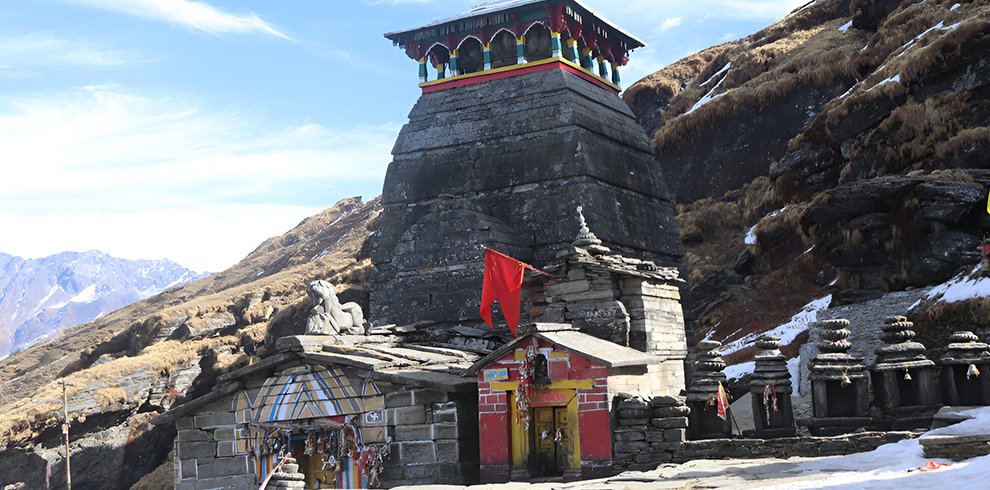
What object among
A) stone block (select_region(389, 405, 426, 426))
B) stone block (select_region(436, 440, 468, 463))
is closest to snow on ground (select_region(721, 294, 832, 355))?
stone block (select_region(436, 440, 468, 463))

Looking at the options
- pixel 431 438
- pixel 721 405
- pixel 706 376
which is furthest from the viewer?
pixel 431 438

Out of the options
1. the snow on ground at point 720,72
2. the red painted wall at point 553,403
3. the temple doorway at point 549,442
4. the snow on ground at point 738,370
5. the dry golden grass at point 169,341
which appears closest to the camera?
the red painted wall at point 553,403

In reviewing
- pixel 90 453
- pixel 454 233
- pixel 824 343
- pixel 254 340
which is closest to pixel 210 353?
pixel 254 340

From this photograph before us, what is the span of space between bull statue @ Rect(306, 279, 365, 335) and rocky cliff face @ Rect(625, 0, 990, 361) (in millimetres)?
10099

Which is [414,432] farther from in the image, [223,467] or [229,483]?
[223,467]

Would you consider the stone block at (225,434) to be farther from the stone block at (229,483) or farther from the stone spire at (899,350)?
the stone spire at (899,350)

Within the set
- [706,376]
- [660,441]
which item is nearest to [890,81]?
[706,376]

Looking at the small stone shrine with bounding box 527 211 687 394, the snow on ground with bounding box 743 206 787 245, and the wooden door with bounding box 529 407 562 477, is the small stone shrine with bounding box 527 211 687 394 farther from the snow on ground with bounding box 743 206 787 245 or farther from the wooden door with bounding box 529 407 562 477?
the snow on ground with bounding box 743 206 787 245

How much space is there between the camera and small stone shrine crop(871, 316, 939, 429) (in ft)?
56.9

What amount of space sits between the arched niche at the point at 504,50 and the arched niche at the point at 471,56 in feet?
1.40

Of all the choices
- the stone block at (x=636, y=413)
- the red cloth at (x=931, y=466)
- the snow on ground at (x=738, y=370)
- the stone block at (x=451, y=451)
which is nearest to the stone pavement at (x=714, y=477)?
the red cloth at (x=931, y=466)

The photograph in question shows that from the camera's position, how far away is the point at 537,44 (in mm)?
31750

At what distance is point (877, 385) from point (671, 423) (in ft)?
11.9

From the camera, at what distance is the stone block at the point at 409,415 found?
20.5 metres
